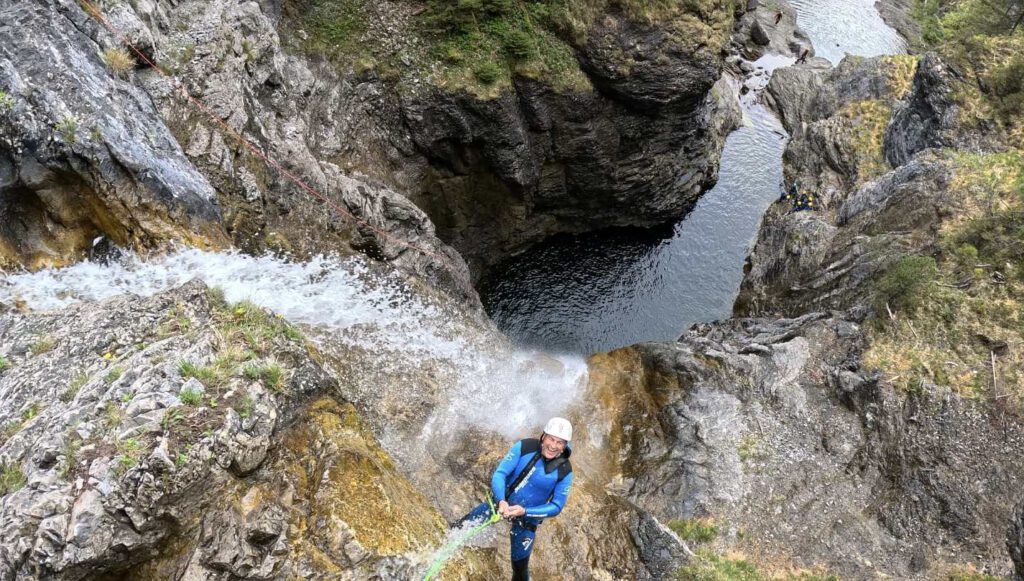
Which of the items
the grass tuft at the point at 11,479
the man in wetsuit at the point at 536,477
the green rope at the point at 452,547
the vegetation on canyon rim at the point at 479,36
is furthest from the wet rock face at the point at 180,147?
the man in wetsuit at the point at 536,477

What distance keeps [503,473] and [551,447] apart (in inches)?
33.8

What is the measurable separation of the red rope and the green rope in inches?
460

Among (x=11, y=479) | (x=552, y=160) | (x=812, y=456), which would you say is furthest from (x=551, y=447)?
(x=552, y=160)

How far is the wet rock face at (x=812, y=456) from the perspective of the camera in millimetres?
13461

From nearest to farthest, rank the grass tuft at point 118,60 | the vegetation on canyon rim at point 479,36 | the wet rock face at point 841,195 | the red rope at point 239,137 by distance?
1. the grass tuft at point 118,60
2. the red rope at point 239,137
3. the wet rock face at point 841,195
4. the vegetation on canyon rim at point 479,36

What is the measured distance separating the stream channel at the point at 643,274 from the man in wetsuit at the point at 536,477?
50.9 ft

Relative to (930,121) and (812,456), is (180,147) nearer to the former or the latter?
(812,456)

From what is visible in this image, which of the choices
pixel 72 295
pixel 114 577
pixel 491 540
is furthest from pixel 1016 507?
pixel 72 295

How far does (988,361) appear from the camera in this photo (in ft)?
50.6

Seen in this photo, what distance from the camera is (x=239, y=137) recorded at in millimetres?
16078

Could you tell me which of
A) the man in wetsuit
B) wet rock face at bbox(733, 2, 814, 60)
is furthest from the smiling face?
wet rock face at bbox(733, 2, 814, 60)

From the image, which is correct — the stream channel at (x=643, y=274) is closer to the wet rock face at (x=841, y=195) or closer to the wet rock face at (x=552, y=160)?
the wet rock face at (x=552, y=160)

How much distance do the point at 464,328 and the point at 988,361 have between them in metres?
14.6

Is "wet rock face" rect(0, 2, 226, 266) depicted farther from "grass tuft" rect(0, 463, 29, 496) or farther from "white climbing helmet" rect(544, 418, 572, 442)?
"white climbing helmet" rect(544, 418, 572, 442)
